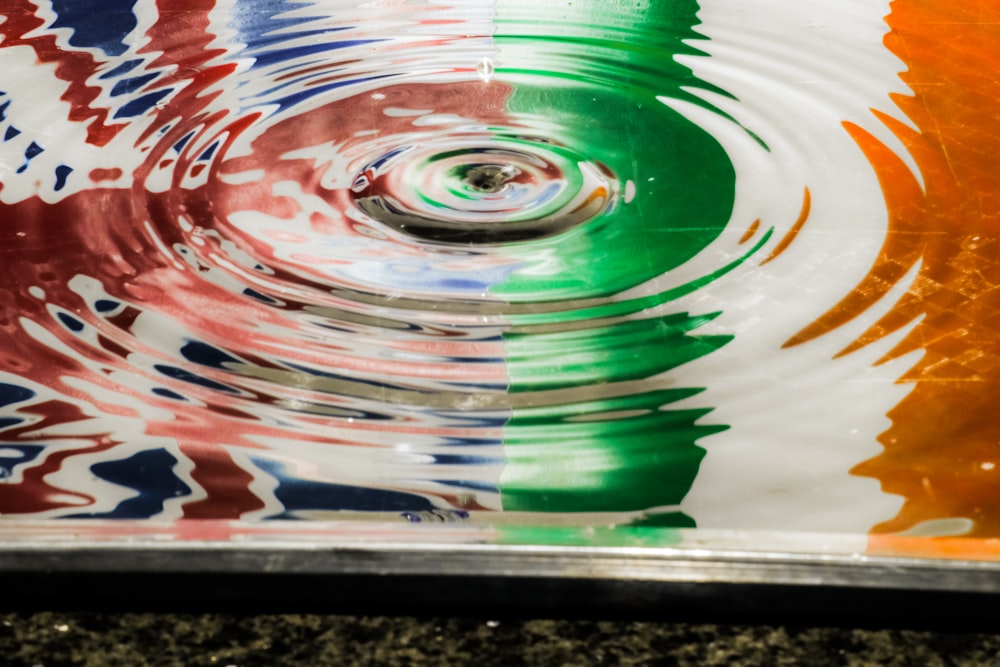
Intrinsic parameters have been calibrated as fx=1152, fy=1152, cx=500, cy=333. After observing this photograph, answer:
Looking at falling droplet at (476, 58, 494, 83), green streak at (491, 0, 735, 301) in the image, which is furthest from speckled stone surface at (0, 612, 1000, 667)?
falling droplet at (476, 58, 494, 83)

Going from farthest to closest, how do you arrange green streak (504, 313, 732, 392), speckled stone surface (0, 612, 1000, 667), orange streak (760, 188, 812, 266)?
orange streak (760, 188, 812, 266) < green streak (504, 313, 732, 392) < speckled stone surface (0, 612, 1000, 667)

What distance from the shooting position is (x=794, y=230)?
1.19m

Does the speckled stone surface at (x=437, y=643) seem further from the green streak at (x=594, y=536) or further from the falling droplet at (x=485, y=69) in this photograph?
the falling droplet at (x=485, y=69)

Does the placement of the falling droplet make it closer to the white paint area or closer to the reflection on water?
the reflection on water

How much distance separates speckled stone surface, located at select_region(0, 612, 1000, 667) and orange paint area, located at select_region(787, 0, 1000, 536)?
0.11 m

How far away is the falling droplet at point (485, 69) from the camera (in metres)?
1.51

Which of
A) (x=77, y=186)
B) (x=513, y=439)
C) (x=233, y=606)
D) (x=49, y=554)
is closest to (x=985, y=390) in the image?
(x=513, y=439)

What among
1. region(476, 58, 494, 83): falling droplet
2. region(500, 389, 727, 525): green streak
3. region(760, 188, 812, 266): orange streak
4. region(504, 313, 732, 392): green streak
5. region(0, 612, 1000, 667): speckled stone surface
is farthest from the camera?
region(476, 58, 494, 83): falling droplet

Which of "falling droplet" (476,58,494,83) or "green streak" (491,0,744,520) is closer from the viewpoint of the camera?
"green streak" (491,0,744,520)

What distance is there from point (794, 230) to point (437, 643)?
2.06ft

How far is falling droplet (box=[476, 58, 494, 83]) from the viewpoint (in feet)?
4.94

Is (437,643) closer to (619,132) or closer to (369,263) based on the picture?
(369,263)

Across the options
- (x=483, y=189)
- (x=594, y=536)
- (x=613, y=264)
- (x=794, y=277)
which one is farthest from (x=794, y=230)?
(x=594, y=536)

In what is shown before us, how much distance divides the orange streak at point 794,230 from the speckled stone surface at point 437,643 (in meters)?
0.47
